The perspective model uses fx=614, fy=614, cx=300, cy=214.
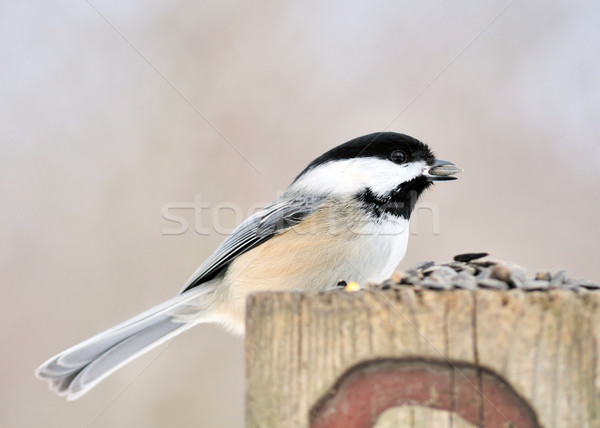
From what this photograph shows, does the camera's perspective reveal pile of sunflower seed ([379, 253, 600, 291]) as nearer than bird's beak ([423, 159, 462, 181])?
Yes

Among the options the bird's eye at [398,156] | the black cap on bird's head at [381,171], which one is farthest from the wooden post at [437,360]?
the bird's eye at [398,156]

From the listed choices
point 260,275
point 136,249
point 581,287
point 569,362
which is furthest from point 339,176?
point 136,249

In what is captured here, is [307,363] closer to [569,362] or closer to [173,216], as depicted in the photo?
[569,362]

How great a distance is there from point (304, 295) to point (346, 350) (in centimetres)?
12

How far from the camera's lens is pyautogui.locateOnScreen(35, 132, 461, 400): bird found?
197 cm

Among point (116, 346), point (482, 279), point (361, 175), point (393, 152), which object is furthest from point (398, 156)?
point (116, 346)

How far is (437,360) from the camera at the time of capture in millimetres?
1027

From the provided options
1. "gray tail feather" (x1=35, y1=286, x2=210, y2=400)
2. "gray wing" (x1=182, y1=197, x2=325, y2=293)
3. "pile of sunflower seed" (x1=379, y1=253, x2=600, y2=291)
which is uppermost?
"gray wing" (x1=182, y1=197, x2=325, y2=293)

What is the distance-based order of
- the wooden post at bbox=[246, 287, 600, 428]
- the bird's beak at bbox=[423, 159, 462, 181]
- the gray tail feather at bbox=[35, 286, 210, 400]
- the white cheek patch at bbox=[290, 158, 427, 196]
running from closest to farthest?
the wooden post at bbox=[246, 287, 600, 428] → the gray tail feather at bbox=[35, 286, 210, 400] → the white cheek patch at bbox=[290, 158, 427, 196] → the bird's beak at bbox=[423, 159, 462, 181]

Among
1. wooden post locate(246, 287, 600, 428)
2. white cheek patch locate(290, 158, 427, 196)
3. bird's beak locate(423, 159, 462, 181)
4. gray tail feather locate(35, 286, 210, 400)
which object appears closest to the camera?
wooden post locate(246, 287, 600, 428)

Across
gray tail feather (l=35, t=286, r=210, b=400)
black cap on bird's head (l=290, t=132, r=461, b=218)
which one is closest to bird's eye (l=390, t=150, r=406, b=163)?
black cap on bird's head (l=290, t=132, r=461, b=218)

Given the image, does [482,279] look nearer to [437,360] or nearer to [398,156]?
[437,360]

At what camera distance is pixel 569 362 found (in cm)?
102

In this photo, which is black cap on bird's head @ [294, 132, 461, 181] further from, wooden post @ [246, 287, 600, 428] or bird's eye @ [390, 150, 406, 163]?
wooden post @ [246, 287, 600, 428]
